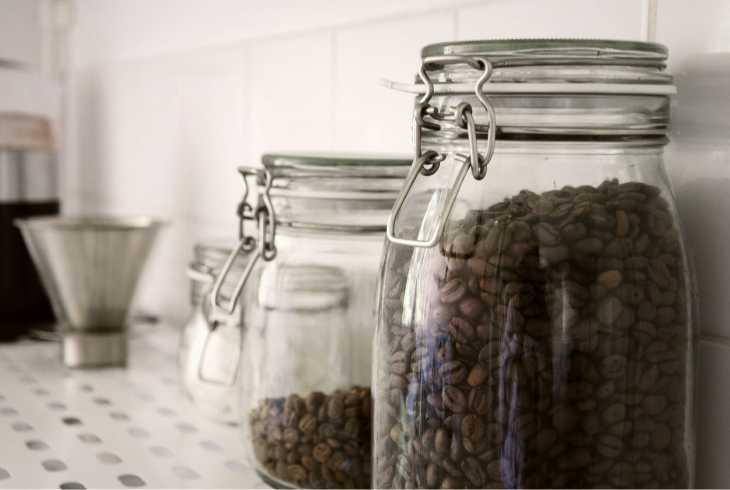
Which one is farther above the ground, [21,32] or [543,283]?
[21,32]

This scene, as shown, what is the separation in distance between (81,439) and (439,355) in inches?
15.6

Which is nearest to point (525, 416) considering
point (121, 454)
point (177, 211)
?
point (121, 454)

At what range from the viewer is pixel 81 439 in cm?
76

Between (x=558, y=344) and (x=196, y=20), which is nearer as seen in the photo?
(x=558, y=344)

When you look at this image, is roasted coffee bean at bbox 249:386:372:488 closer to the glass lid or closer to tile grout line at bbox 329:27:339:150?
the glass lid

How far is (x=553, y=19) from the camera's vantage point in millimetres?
655

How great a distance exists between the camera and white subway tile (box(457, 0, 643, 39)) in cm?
60

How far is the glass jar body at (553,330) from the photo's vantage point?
45 cm

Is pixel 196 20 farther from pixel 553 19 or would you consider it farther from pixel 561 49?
pixel 561 49

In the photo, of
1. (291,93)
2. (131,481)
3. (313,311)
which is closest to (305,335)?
(313,311)

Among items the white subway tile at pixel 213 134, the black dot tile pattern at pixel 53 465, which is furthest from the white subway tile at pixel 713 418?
the white subway tile at pixel 213 134

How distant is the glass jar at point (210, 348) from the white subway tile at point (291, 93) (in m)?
0.14

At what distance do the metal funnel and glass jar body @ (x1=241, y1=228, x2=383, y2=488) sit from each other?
395 mm

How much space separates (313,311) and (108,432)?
24 cm
